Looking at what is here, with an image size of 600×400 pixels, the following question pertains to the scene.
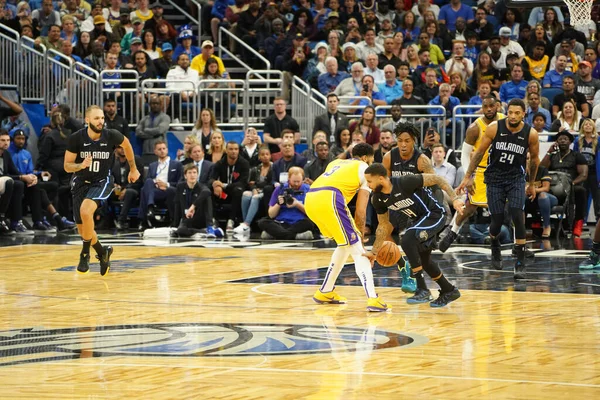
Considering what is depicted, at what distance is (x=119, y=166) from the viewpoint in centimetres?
2142

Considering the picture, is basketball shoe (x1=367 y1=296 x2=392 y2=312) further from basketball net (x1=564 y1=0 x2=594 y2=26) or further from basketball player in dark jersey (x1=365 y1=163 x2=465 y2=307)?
basketball net (x1=564 y1=0 x2=594 y2=26)

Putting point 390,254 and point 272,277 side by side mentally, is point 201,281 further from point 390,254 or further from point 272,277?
point 390,254

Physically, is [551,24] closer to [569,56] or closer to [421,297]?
[569,56]

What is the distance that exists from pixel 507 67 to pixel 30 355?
15.5m

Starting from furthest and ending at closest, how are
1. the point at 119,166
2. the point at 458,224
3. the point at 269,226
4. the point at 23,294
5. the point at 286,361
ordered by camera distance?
the point at 119,166, the point at 269,226, the point at 458,224, the point at 23,294, the point at 286,361

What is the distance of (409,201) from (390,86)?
11259 mm

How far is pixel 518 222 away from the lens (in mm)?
13672

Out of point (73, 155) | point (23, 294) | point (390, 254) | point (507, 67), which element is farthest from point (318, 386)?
point (507, 67)

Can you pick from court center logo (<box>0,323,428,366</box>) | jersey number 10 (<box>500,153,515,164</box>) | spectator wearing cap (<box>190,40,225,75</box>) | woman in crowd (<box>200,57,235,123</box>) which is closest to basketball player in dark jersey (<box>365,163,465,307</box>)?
court center logo (<box>0,323,428,366</box>)

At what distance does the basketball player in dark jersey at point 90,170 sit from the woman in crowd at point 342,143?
627 cm

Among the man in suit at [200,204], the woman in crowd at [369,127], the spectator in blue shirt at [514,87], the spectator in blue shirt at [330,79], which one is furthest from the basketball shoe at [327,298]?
the spectator in blue shirt at [330,79]

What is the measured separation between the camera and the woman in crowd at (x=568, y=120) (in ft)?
65.9

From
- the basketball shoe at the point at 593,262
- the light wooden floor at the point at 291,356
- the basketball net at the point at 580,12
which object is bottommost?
the light wooden floor at the point at 291,356

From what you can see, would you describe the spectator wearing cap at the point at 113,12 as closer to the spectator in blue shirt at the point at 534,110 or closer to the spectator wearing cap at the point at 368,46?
the spectator wearing cap at the point at 368,46
